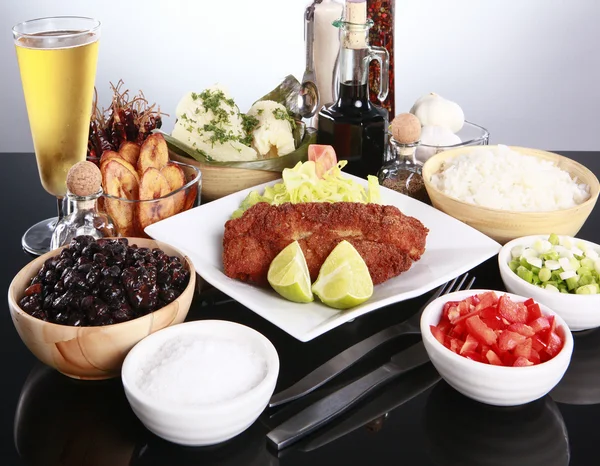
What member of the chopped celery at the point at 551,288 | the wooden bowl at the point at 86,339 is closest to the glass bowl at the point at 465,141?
the chopped celery at the point at 551,288

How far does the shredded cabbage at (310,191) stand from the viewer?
2.42 metres

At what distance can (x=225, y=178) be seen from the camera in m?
2.63

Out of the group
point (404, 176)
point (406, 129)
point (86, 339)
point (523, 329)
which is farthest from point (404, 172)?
point (86, 339)

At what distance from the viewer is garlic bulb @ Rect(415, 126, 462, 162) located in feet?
9.05

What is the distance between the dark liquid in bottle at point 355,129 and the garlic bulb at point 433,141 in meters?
0.15

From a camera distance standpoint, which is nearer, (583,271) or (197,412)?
(197,412)

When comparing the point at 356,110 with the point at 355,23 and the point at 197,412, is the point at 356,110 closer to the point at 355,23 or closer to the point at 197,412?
the point at 355,23

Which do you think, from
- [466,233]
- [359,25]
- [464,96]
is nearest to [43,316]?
[466,233]

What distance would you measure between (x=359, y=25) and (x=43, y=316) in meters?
1.43

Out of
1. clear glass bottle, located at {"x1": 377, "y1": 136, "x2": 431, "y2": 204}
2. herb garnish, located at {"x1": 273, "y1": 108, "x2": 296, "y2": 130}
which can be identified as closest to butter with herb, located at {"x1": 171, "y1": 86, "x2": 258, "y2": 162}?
herb garnish, located at {"x1": 273, "y1": 108, "x2": 296, "y2": 130}

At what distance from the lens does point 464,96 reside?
18.0 ft

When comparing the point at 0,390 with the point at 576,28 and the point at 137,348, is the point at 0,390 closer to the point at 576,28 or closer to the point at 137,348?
the point at 137,348

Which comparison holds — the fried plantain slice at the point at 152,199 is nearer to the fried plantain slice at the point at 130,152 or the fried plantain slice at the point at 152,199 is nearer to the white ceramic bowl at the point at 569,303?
the fried plantain slice at the point at 130,152

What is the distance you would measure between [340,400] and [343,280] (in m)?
0.32
